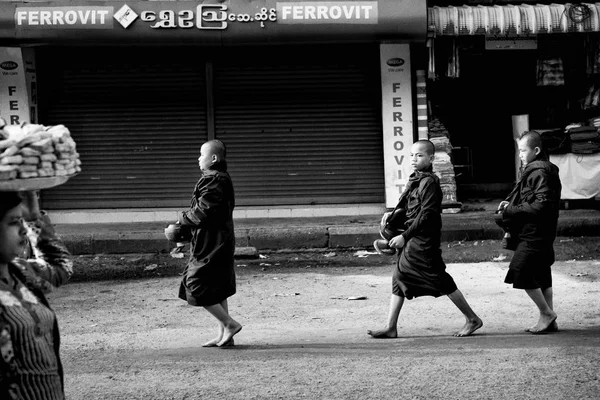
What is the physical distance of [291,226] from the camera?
13.3 m

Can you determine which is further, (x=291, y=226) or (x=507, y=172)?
(x=507, y=172)

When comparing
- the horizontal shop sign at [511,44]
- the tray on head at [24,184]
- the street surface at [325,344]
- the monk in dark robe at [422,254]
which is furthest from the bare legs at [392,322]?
the horizontal shop sign at [511,44]

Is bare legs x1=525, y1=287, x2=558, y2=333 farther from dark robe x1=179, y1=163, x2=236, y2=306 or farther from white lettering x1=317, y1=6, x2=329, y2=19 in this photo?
white lettering x1=317, y1=6, x2=329, y2=19

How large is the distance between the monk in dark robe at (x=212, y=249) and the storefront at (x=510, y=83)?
7.52 metres

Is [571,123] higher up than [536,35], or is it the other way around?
[536,35]

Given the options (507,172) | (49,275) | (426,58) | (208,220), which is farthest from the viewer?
(507,172)

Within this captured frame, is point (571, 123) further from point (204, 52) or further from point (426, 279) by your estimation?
point (426, 279)

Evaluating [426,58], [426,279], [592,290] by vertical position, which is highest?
[426,58]

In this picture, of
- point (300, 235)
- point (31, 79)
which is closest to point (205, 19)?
point (31, 79)

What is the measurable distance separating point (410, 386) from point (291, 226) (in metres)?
7.59

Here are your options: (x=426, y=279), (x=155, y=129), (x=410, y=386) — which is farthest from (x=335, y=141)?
(x=410, y=386)

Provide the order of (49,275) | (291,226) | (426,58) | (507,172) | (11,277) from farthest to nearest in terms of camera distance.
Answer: (507,172) → (426,58) → (291,226) → (49,275) → (11,277)

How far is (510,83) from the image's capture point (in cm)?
1662

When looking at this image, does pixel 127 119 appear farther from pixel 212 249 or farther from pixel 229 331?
pixel 229 331
